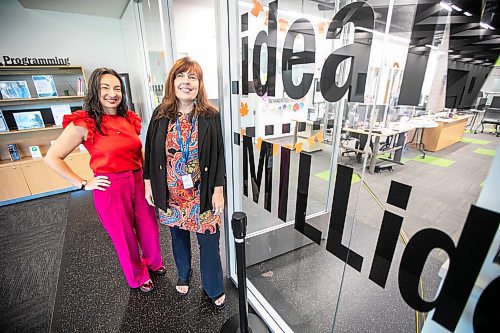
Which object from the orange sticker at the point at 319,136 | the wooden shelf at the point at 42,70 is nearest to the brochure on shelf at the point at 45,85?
the wooden shelf at the point at 42,70

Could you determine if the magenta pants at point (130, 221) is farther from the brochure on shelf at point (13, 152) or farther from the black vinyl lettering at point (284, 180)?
the brochure on shelf at point (13, 152)

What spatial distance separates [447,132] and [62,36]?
4868 mm

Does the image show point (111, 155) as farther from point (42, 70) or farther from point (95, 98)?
point (42, 70)

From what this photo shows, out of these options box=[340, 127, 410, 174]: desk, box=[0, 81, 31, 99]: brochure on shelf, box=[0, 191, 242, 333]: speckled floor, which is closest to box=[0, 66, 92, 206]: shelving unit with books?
box=[0, 81, 31, 99]: brochure on shelf

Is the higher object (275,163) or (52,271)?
(275,163)

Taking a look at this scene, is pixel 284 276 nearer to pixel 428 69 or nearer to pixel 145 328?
pixel 145 328

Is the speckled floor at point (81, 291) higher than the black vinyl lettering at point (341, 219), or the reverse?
the black vinyl lettering at point (341, 219)

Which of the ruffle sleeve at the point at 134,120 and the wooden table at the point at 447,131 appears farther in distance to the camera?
the ruffle sleeve at the point at 134,120

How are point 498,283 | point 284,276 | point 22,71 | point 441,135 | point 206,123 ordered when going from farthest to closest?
point 22,71 → point 284,276 → point 206,123 → point 441,135 → point 498,283

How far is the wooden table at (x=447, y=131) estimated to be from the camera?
0.69 metres

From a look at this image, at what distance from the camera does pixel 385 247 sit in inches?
33.9

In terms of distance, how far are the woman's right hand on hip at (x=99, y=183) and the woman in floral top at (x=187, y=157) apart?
24 centimetres

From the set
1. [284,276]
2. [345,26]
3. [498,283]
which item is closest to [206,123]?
[345,26]

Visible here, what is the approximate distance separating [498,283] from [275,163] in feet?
3.37
